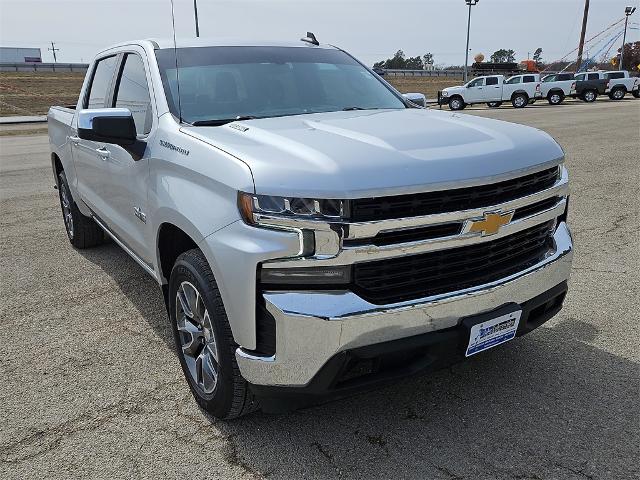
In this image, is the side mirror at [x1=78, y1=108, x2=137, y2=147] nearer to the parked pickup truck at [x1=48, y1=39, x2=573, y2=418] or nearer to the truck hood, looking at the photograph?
the parked pickup truck at [x1=48, y1=39, x2=573, y2=418]

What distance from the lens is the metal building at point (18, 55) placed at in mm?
97062

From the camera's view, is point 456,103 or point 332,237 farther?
point 456,103

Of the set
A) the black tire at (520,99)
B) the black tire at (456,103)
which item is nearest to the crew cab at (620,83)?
the black tire at (520,99)

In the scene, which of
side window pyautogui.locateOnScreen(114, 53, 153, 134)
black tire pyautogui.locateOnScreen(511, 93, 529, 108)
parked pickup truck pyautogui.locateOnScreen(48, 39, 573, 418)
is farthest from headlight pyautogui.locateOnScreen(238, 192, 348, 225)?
black tire pyautogui.locateOnScreen(511, 93, 529, 108)

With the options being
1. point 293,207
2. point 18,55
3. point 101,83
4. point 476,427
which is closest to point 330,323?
point 293,207

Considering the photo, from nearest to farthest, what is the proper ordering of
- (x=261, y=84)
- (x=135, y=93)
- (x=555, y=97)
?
(x=261, y=84), (x=135, y=93), (x=555, y=97)

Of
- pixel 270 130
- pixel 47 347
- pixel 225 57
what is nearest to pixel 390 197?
pixel 270 130

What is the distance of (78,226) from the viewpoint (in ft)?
18.7

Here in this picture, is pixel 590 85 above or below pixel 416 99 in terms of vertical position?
below

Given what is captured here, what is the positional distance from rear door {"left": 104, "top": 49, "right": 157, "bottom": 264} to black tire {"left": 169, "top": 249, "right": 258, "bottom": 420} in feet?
2.32

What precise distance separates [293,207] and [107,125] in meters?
1.41

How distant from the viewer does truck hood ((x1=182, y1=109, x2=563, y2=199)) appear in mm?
2260

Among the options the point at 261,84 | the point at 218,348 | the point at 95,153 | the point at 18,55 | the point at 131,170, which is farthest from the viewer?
the point at 18,55

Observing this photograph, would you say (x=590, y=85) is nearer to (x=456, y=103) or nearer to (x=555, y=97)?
(x=555, y=97)
